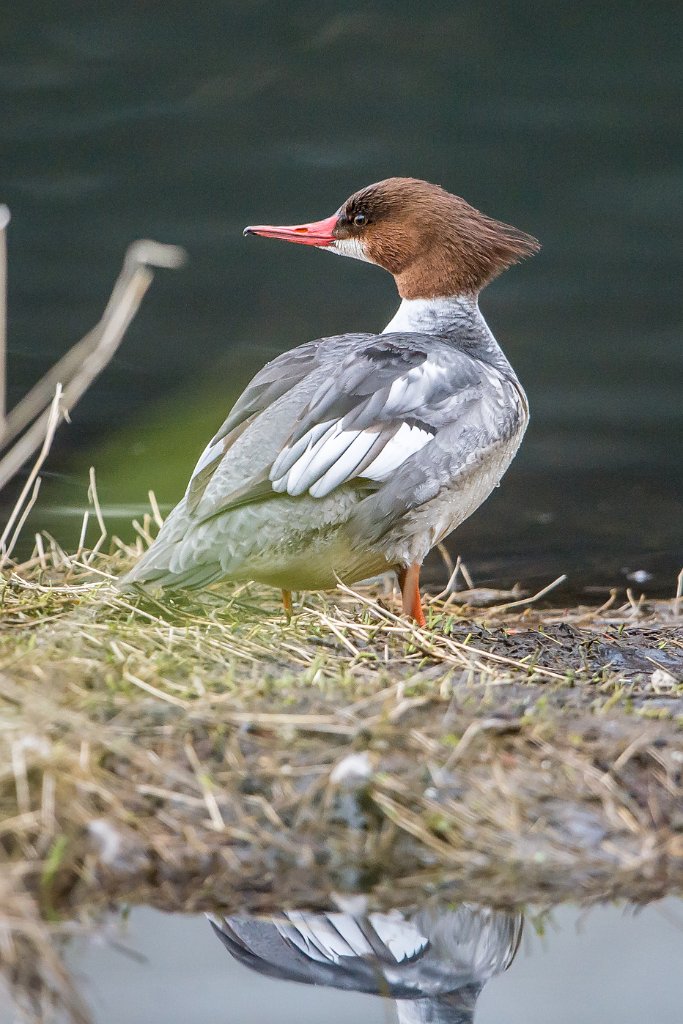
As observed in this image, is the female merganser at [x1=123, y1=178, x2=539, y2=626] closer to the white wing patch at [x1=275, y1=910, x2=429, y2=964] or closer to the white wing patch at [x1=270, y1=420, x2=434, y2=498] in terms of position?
the white wing patch at [x1=270, y1=420, x2=434, y2=498]

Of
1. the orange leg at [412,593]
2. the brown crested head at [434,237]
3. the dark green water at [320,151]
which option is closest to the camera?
the orange leg at [412,593]

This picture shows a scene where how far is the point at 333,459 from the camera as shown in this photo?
3.15m

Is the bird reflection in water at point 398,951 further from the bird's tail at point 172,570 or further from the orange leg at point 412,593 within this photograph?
the orange leg at point 412,593

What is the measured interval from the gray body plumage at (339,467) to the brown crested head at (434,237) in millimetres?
502

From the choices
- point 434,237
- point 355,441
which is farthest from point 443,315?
point 355,441

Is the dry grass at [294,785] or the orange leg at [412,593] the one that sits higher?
the dry grass at [294,785]

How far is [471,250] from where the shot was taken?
4035mm

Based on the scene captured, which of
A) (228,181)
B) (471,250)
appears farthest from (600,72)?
(471,250)

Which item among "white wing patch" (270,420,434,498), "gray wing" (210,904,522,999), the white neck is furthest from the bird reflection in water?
the white neck

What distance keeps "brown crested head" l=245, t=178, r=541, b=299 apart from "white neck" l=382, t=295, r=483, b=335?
0.9 inches

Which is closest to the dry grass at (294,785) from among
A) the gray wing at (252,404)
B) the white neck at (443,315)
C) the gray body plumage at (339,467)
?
the gray body plumage at (339,467)

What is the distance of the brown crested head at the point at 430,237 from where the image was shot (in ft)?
13.2

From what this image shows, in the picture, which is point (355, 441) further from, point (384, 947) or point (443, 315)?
point (384, 947)

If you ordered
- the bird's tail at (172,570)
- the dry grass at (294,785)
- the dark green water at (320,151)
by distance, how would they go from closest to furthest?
the dry grass at (294,785), the bird's tail at (172,570), the dark green water at (320,151)
